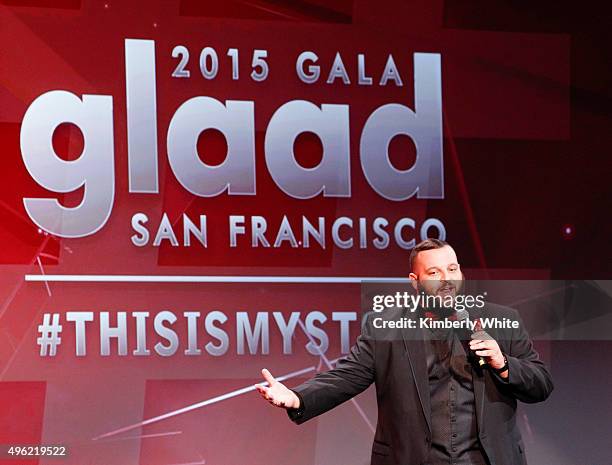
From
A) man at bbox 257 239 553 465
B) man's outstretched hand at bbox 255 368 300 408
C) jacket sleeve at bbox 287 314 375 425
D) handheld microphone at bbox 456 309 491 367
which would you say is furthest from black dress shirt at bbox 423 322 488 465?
man's outstretched hand at bbox 255 368 300 408

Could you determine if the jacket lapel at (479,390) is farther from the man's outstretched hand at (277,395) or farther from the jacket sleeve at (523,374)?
the man's outstretched hand at (277,395)

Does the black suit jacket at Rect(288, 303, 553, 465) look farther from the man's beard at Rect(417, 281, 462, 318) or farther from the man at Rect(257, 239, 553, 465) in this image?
the man's beard at Rect(417, 281, 462, 318)

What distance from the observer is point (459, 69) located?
421 cm

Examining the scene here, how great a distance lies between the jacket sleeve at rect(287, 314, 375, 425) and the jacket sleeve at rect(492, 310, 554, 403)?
49cm

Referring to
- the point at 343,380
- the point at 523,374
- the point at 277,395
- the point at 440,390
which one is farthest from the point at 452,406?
the point at 277,395

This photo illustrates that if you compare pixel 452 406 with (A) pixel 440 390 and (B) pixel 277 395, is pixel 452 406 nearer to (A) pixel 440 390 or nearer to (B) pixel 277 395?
(A) pixel 440 390

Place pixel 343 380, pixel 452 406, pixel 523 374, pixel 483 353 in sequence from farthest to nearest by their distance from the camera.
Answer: pixel 343 380 → pixel 452 406 → pixel 523 374 → pixel 483 353

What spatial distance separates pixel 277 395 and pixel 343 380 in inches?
12.7

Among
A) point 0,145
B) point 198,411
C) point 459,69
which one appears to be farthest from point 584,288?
point 0,145

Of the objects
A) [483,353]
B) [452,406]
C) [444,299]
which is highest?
[444,299]

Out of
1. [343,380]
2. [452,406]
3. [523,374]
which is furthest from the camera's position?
[343,380]

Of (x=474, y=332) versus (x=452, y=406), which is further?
(x=452, y=406)

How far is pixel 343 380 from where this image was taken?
3012mm

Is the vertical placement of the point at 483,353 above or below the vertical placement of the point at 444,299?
below
